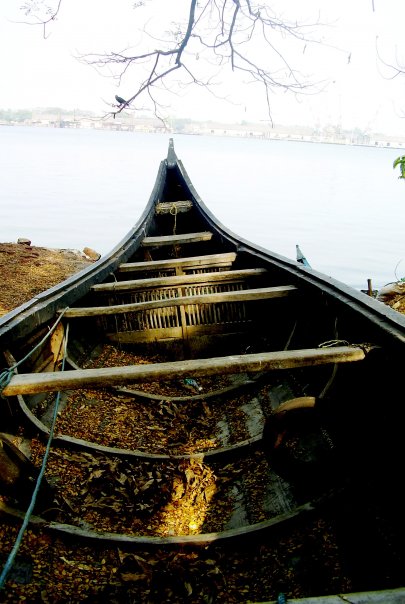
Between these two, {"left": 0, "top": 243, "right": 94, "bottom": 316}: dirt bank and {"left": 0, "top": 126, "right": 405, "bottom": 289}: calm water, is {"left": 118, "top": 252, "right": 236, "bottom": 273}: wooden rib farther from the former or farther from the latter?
{"left": 0, "top": 126, "right": 405, "bottom": 289}: calm water

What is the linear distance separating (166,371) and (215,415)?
1.61m

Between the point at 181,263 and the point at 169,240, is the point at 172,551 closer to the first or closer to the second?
the point at 181,263

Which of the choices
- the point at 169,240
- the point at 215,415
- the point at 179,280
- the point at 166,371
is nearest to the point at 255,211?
the point at 169,240

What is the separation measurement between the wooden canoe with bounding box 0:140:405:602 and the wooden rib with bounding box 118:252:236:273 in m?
0.53

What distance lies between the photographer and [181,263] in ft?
18.2

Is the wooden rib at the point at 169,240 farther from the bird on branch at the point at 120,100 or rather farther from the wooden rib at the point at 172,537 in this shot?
the wooden rib at the point at 172,537

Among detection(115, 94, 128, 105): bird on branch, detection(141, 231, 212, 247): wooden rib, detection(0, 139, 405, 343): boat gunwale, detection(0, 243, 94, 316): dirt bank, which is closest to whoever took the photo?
detection(0, 139, 405, 343): boat gunwale

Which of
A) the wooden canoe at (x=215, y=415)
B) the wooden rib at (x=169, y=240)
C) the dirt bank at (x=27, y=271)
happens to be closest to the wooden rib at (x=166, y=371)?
the wooden canoe at (x=215, y=415)

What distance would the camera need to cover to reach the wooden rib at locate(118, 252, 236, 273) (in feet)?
17.8

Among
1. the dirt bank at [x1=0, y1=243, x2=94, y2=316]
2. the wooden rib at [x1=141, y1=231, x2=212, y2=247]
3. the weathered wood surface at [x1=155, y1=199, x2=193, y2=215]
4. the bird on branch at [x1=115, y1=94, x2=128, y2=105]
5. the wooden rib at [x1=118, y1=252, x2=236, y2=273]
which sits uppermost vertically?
the bird on branch at [x1=115, y1=94, x2=128, y2=105]

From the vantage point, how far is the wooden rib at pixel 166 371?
94.0 inches

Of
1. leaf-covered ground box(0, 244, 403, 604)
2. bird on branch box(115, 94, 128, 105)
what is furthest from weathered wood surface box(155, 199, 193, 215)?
leaf-covered ground box(0, 244, 403, 604)

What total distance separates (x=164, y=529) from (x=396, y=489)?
4.71ft

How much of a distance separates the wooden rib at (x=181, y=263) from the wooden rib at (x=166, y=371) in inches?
118
